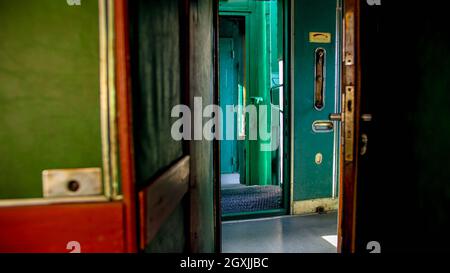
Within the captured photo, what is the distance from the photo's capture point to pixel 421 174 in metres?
1.54

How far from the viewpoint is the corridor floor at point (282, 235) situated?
278cm

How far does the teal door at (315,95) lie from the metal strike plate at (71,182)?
122 inches

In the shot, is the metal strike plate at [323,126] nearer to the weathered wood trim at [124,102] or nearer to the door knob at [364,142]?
the door knob at [364,142]

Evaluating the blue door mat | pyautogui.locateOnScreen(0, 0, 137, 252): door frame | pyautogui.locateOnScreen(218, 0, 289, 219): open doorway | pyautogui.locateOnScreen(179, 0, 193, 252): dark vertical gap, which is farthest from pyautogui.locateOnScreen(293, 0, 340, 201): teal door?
pyautogui.locateOnScreen(0, 0, 137, 252): door frame

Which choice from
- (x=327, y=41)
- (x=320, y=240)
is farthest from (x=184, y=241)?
(x=327, y=41)

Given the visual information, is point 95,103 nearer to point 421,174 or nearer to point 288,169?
point 421,174

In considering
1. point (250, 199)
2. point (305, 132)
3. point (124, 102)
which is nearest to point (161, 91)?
point (124, 102)

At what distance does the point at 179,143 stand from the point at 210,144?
2.96 feet

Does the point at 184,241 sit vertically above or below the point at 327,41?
below

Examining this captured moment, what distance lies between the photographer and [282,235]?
312 centimetres


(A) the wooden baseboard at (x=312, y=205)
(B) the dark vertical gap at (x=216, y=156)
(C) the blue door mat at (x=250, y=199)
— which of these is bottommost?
(C) the blue door mat at (x=250, y=199)

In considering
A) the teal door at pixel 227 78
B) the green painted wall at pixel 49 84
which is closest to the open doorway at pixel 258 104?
the teal door at pixel 227 78

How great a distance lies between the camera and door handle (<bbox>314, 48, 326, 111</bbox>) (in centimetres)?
372

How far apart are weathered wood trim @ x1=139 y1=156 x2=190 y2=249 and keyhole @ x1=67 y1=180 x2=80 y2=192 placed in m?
0.23
